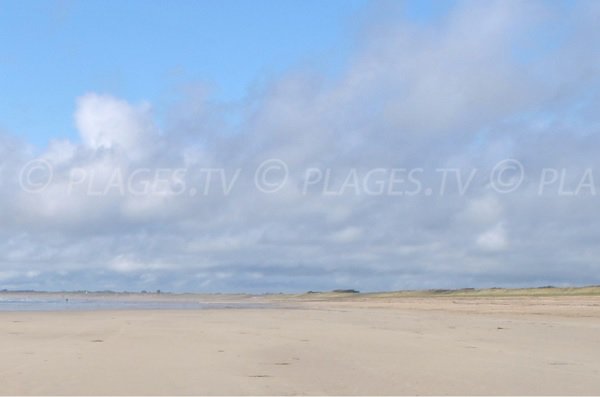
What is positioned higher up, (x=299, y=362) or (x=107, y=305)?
(x=107, y=305)

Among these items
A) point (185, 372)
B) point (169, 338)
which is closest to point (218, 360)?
point (185, 372)

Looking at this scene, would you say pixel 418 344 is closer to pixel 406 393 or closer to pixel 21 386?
pixel 406 393

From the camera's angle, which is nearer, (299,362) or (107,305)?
(299,362)

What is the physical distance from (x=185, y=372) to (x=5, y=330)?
12.7 meters

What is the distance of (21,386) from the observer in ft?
33.4

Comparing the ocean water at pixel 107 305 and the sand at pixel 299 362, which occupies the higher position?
the ocean water at pixel 107 305

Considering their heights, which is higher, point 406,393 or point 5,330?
point 5,330

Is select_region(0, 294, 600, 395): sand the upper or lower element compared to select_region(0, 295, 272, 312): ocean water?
lower

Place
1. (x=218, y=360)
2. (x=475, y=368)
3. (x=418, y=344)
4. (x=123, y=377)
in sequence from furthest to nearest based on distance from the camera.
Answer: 1. (x=418, y=344)
2. (x=218, y=360)
3. (x=475, y=368)
4. (x=123, y=377)

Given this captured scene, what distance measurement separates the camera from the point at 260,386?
34.2 ft

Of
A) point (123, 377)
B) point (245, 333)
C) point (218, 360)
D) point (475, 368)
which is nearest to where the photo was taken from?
point (123, 377)

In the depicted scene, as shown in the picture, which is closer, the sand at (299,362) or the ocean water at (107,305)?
the sand at (299,362)

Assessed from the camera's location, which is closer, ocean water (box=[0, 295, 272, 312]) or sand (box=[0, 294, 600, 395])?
sand (box=[0, 294, 600, 395])

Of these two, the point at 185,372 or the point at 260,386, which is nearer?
the point at 260,386
